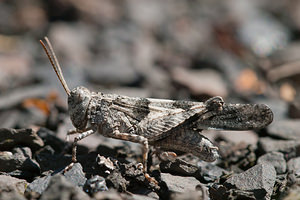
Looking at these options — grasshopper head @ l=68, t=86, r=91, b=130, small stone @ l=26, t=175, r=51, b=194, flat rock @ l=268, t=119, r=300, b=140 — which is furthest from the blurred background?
small stone @ l=26, t=175, r=51, b=194

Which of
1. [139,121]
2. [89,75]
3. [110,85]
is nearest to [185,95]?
[110,85]

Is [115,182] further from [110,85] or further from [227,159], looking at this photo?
[110,85]

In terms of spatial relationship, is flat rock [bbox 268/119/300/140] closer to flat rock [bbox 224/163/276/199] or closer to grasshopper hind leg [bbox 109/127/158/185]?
flat rock [bbox 224/163/276/199]

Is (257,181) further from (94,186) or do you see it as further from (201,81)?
(201,81)

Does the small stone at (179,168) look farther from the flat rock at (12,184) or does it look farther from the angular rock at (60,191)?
the flat rock at (12,184)

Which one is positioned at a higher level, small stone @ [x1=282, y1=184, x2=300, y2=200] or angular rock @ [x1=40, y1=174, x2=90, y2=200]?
small stone @ [x1=282, y1=184, x2=300, y2=200]

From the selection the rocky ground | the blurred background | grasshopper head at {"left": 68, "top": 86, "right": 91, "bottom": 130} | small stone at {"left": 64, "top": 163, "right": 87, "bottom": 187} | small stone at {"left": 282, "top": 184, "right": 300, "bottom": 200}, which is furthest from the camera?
the blurred background
